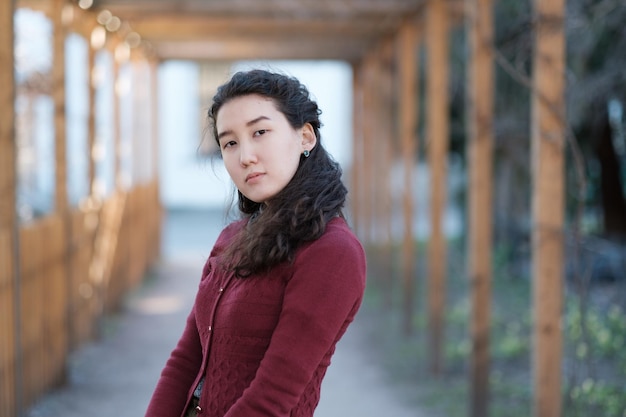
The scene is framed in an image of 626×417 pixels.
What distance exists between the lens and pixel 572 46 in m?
10.1

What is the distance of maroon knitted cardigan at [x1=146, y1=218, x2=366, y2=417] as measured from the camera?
1.80m

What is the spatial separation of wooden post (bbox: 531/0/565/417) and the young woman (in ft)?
10.7

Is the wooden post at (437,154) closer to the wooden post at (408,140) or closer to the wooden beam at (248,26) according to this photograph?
the wooden post at (408,140)

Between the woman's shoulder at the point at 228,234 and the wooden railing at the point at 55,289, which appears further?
the wooden railing at the point at 55,289

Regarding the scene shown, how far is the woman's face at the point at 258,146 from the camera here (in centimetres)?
196

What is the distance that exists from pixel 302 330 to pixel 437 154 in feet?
22.2

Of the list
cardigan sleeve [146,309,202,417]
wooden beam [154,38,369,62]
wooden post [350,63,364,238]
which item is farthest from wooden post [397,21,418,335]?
cardigan sleeve [146,309,202,417]

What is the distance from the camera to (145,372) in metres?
8.79

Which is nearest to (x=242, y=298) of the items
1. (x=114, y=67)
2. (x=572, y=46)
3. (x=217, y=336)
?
(x=217, y=336)

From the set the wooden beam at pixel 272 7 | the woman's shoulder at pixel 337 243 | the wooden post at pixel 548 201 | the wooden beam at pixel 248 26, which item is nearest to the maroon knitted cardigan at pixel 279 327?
the woman's shoulder at pixel 337 243

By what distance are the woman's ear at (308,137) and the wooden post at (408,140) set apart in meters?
8.06

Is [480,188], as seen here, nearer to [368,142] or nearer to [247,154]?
[247,154]

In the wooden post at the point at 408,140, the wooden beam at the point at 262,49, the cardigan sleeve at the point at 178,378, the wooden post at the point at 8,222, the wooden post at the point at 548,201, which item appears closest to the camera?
the cardigan sleeve at the point at 178,378

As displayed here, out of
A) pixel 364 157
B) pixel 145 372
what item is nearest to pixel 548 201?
pixel 145 372
